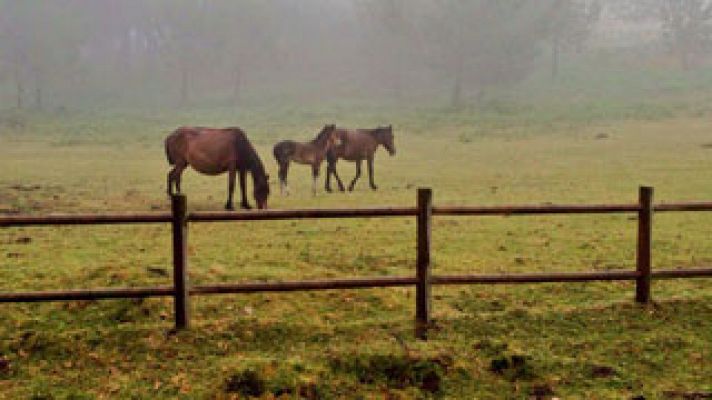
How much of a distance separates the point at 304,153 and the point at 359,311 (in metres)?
13.1

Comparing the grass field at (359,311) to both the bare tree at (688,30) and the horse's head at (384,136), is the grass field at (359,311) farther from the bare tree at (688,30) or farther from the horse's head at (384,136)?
the bare tree at (688,30)

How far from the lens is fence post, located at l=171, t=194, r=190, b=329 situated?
6926 mm

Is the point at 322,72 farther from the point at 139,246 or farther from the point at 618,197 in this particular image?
the point at 139,246

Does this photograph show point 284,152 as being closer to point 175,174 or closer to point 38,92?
point 175,174

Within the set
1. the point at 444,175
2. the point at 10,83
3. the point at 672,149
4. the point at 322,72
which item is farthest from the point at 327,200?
the point at 10,83

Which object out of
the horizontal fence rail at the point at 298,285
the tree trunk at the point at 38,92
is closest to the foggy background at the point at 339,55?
the tree trunk at the point at 38,92

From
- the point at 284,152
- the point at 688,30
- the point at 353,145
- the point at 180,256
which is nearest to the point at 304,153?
the point at 284,152

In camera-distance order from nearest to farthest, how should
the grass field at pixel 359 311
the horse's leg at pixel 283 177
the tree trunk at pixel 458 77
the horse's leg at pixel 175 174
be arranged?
the grass field at pixel 359 311 < the horse's leg at pixel 175 174 < the horse's leg at pixel 283 177 < the tree trunk at pixel 458 77

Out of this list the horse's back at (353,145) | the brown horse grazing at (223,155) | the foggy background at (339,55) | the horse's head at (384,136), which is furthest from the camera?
the foggy background at (339,55)

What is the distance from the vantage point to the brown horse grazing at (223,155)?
16547 mm

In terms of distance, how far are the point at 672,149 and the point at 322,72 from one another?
50235 mm

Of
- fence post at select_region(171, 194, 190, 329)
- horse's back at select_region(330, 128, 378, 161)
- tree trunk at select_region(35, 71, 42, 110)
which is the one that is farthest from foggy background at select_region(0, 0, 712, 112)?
fence post at select_region(171, 194, 190, 329)

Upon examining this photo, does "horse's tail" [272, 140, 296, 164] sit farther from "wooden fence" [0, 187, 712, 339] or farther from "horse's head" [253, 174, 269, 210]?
"wooden fence" [0, 187, 712, 339]

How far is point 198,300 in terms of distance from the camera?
8195 mm
